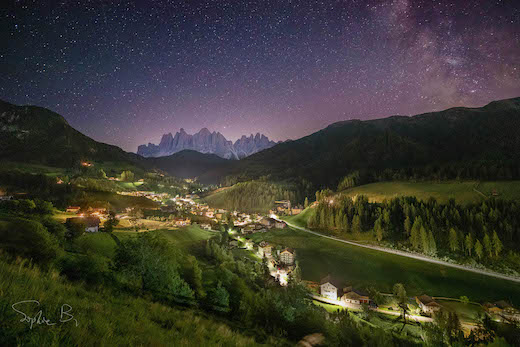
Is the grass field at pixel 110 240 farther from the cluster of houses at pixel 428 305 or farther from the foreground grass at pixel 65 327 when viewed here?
the cluster of houses at pixel 428 305

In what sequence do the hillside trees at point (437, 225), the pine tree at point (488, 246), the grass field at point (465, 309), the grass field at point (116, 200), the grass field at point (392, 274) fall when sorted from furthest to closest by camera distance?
the grass field at point (116, 200)
the hillside trees at point (437, 225)
the pine tree at point (488, 246)
the grass field at point (392, 274)
the grass field at point (465, 309)

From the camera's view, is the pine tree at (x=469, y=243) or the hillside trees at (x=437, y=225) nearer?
the pine tree at (x=469, y=243)

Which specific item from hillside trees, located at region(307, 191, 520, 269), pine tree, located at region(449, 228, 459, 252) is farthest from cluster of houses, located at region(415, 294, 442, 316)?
pine tree, located at region(449, 228, 459, 252)

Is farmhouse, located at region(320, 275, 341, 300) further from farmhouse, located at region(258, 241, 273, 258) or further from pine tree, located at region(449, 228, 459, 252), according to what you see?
pine tree, located at region(449, 228, 459, 252)

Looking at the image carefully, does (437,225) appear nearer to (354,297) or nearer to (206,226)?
(354,297)

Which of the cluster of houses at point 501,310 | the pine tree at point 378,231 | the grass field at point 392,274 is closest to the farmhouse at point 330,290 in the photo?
the grass field at point 392,274

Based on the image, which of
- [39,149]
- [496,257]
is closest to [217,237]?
[496,257]
